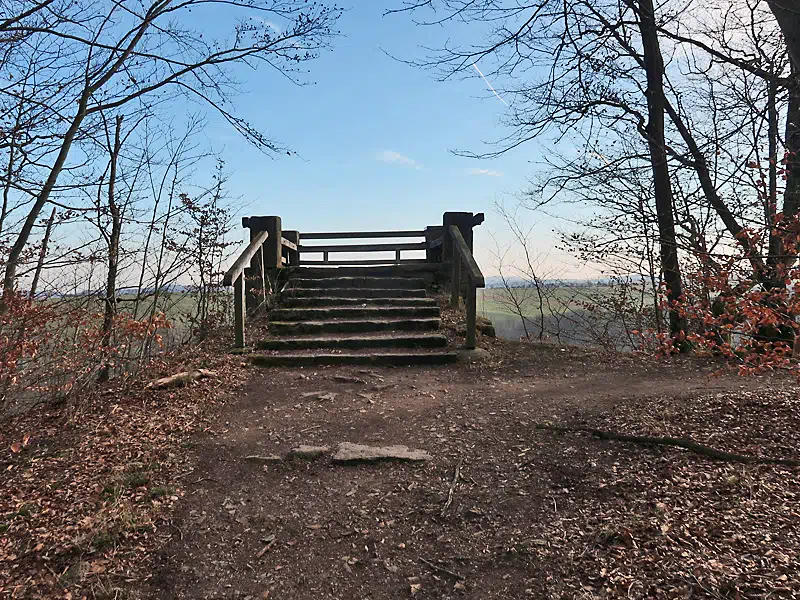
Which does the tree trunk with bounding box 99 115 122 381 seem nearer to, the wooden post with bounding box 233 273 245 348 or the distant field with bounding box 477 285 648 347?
the wooden post with bounding box 233 273 245 348

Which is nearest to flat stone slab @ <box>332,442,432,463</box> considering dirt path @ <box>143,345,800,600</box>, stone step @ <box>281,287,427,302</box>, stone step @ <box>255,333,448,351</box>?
dirt path @ <box>143,345,800,600</box>

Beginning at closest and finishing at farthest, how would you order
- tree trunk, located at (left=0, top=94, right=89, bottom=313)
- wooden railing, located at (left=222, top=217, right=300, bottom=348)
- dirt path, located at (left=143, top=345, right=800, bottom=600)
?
dirt path, located at (left=143, top=345, right=800, bottom=600) → tree trunk, located at (left=0, top=94, right=89, bottom=313) → wooden railing, located at (left=222, top=217, right=300, bottom=348)

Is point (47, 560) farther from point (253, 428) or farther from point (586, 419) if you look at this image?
point (586, 419)

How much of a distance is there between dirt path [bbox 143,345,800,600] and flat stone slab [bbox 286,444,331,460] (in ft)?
0.22

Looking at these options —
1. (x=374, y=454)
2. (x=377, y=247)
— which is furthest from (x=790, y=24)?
(x=377, y=247)

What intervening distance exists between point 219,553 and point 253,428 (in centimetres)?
169

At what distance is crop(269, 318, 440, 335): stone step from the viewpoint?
7.03 m

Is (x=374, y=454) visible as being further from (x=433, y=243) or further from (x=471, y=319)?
(x=433, y=243)

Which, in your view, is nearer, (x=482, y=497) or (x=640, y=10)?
(x=482, y=497)

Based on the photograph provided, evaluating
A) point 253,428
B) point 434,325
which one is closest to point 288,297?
point 434,325

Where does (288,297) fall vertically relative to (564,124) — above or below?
below

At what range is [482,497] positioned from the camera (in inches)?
117

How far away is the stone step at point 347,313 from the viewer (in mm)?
7352

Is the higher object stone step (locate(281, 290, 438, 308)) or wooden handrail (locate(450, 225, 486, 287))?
wooden handrail (locate(450, 225, 486, 287))
